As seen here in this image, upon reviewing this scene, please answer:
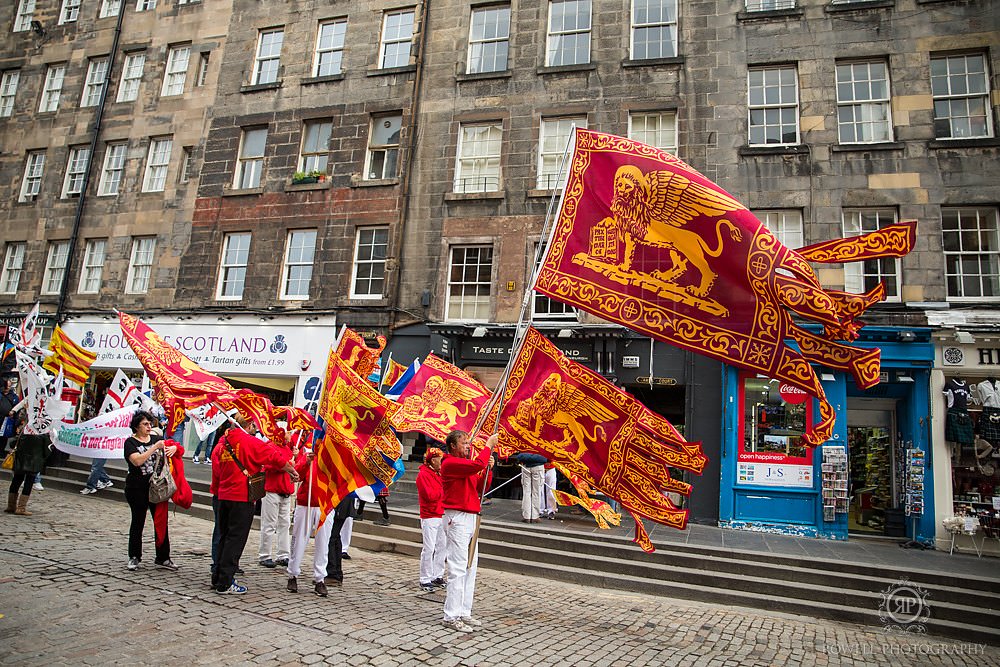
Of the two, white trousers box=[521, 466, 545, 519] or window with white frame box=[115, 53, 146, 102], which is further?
window with white frame box=[115, 53, 146, 102]

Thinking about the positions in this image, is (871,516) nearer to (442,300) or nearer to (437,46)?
(442,300)

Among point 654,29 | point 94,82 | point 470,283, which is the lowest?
point 470,283

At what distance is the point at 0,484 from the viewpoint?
14.4 meters

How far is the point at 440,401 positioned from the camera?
8953 mm

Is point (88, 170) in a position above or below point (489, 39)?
below

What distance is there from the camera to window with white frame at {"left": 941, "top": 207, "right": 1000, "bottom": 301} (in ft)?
47.6

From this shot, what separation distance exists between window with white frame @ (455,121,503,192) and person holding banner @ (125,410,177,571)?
1205cm

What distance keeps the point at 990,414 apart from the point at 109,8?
32.8 m

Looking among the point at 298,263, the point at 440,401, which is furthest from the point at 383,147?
the point at 440,401

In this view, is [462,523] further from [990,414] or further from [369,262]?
[369,262]

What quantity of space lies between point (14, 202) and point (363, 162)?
1598 centimetres

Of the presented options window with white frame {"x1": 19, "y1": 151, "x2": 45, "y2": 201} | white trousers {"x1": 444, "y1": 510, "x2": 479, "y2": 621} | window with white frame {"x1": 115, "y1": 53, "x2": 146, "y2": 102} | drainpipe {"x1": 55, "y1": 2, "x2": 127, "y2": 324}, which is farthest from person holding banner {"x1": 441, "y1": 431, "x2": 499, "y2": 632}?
window with white frame {"x1": 19, "y1": 151, "x2": 45, "y2": 201}

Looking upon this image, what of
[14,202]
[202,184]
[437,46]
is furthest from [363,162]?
[14,202]

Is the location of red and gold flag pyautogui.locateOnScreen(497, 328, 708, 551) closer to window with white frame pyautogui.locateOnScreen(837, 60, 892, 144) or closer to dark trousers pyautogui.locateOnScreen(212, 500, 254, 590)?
dark trousers pyautogui.locateOnScreen(212, 500, 254, 590)
